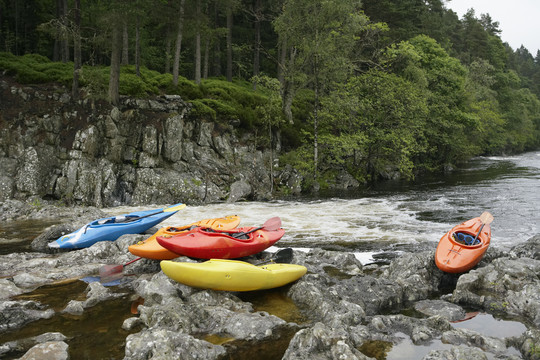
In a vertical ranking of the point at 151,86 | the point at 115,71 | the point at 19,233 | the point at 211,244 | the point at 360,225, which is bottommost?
the point at 19,233

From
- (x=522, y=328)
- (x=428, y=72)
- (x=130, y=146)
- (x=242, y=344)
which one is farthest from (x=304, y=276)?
(x=428, y=72)

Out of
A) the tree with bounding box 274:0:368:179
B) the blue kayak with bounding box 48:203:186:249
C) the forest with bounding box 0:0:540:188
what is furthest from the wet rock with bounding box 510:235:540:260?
the tree with bounding box 274:0:368:179

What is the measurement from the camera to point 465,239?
8266mm

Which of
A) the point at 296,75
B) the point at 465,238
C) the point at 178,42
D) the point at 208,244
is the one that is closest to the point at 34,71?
the point at 178,42

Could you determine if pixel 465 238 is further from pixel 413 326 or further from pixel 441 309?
pixel 413 326

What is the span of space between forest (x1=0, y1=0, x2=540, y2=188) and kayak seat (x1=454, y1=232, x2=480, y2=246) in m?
11.9

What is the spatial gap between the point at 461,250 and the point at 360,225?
4.46 metres

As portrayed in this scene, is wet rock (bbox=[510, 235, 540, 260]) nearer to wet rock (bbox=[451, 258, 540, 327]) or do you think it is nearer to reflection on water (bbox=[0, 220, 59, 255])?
Result: wet rock (bbox=[451, 258, 540, 327])

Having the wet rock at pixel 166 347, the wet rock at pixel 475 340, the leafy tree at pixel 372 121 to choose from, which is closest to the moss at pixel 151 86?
the leafy tree at pixel 372 121

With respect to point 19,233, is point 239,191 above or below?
above

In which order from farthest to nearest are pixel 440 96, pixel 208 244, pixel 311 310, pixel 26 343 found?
pixel 440 96, pixel 208 244, pixel 311 310, pixel 26 343

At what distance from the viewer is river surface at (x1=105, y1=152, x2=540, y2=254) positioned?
10.0 m

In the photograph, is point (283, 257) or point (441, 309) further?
point (283, 257)

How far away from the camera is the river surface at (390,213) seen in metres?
10.0
